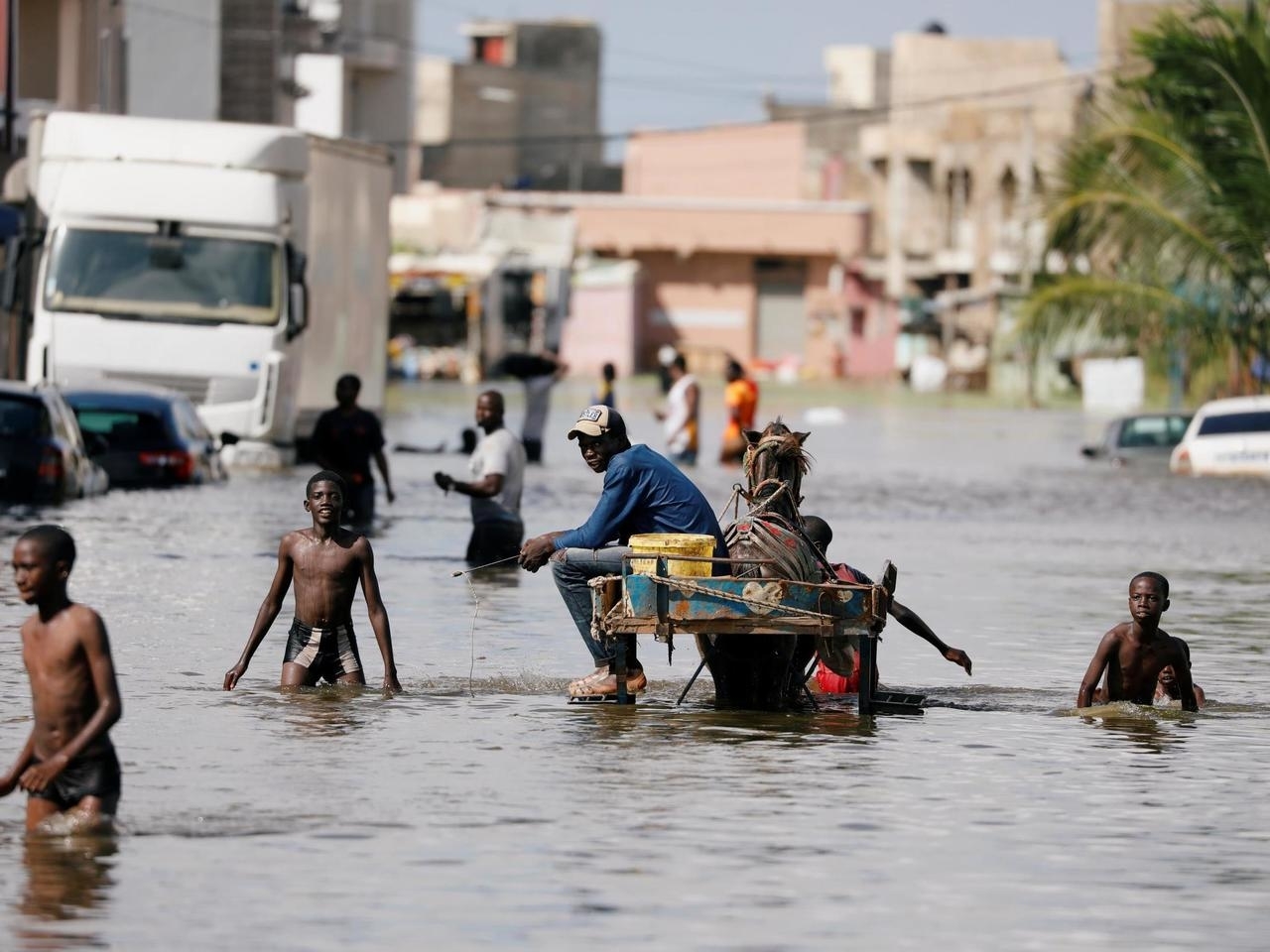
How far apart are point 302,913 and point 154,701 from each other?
476cm

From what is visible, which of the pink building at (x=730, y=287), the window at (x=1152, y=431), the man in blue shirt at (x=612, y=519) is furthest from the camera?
the pink building at (x=730, y=287)

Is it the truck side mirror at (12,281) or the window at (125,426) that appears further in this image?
the truck side mirror at (12,281)

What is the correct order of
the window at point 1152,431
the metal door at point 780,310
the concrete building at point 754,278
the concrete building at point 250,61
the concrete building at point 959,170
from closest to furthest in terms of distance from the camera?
the window at point 1152,431 → the concrete building at point 250,61 → the concrete building at point 959,170 → the concrete building at point 754,278 → the metal door at point 780,310

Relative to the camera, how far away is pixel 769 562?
39.4 feet

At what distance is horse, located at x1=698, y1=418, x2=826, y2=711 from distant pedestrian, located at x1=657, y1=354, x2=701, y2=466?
2013cm

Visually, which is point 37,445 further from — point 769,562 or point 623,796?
point 623,796

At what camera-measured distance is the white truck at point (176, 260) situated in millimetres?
28453

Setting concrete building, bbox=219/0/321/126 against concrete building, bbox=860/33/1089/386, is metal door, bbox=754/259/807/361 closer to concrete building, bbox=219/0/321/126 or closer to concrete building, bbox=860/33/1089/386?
concrete building, bbox=860/33/1089/386

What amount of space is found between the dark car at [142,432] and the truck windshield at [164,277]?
1.42 metres

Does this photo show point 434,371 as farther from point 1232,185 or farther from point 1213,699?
point 1213,699

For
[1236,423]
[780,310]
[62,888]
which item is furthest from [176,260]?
[780,310]

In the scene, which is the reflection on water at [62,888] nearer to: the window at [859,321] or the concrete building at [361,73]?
the concrete building at [361,73]

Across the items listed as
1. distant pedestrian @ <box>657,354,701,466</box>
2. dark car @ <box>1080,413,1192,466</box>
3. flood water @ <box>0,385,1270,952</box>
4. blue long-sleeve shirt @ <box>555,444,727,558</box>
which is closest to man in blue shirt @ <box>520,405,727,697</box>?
blue long-sleeve shirt @ <box>555,444,727,558</box>

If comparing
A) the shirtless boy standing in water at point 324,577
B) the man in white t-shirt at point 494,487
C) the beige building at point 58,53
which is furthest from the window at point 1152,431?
the shirtless boy standing in water at point 324,577
